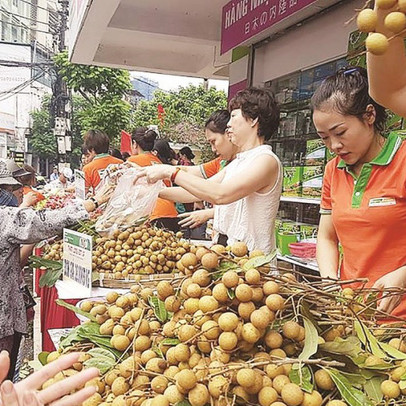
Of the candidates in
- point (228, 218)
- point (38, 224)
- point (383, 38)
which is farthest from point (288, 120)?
point (383, 38)

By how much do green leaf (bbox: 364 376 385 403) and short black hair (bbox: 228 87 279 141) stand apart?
1515 mm

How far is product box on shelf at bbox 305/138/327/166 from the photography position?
3966 mm

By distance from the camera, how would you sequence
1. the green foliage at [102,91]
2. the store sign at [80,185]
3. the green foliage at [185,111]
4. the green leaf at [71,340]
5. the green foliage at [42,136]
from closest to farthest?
1. the green leaf at [71,340]
2. the store sign at [80,185]
3. the green foliage at [102,91]
4. the green foliage at [185,111]
5. the green foliage at [42,136]

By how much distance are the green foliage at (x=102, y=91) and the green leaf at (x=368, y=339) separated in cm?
1339

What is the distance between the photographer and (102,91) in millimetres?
15336

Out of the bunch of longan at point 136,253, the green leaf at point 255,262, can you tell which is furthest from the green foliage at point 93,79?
the green leaf at point 255,262

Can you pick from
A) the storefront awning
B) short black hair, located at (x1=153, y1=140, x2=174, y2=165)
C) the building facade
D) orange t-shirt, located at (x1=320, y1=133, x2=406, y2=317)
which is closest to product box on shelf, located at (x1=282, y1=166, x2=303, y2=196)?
the storefront awning

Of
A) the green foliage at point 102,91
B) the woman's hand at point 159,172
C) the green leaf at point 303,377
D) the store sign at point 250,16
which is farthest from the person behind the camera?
the green foliage at point 102,91

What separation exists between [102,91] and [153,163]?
38.5ft

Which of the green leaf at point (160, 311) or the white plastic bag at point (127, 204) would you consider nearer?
the green leaf at point (160, 311)

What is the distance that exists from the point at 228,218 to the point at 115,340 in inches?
50.2

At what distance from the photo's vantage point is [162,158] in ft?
17.2

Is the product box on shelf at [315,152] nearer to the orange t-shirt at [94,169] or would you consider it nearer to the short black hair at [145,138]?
the short black hair at [145,138]

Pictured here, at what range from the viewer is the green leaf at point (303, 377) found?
88cm
